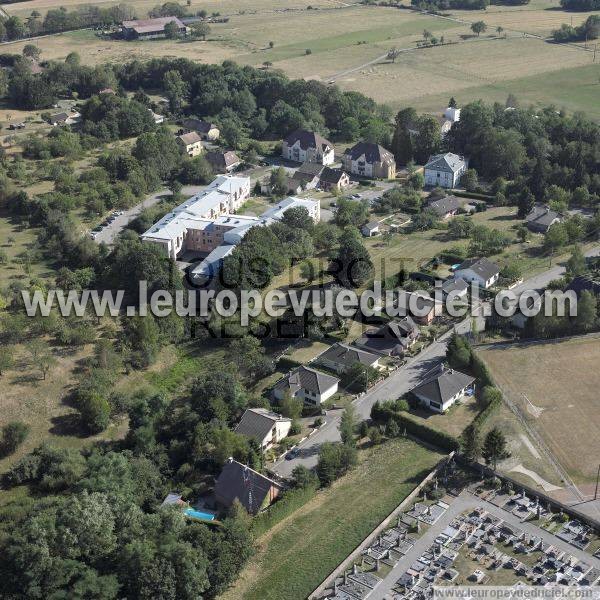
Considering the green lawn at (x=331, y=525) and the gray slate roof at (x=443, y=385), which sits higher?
the gray slate roof at (x=443, y=385)

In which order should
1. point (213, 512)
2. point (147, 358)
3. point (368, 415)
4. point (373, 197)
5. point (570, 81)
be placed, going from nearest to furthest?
point (213, 512)
point (368, 415)
point (147, 358)
point (373, 197)
point (570, 81)

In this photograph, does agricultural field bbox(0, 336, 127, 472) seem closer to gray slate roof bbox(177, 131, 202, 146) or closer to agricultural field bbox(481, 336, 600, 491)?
agricultural field bbox(481, 336, 600, 491)

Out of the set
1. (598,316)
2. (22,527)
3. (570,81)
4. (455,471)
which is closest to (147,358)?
(22,527)

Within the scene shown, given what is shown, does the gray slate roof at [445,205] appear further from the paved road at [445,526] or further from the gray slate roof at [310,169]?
the paved road at [445,526]

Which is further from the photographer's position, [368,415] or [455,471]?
[368,415]

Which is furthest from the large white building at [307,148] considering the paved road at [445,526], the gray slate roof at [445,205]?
the paved road at [445,526]

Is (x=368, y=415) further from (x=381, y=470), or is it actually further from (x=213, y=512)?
(x=213, y=512)

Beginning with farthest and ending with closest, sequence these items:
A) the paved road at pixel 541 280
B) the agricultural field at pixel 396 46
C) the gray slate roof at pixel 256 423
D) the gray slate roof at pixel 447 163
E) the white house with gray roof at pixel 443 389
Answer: the agricultural field at pixel 396 46 → the gray slate roof at pixel 447 163 → the paved road at pixel 541 280 → the white house with gray roof at pixel 443 389 → the gray slate roof at pixel 256 423
